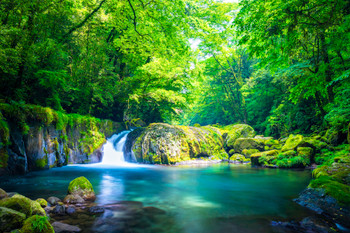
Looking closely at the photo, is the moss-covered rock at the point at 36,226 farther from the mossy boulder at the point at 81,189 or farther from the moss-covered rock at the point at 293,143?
the moss-covered rock at the point at 293,143

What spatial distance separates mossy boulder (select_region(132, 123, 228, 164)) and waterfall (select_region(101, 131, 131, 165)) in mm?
1235

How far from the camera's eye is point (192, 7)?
65.1 ft

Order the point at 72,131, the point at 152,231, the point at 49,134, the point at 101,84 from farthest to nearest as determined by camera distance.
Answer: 1. the point at 101,84
2. the point at 72,131
3. the point at 49,134
4. the point at 152,231

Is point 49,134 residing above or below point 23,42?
below

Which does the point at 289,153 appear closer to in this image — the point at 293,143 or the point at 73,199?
the point at 293,143

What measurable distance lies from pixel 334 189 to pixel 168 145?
971 centimetres

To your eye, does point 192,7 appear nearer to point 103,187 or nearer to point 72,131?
point 72,131

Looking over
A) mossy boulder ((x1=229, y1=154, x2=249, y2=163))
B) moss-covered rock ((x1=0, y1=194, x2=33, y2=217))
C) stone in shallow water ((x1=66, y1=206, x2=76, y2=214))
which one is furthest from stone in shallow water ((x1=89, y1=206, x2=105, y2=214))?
mossy boulder ((x1=229, y1=154, x2=249, y2=163))

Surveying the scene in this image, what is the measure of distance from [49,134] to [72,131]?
195cm

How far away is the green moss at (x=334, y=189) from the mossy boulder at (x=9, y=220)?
539 centimetres

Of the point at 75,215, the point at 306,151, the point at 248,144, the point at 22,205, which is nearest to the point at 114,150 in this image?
the point at 248,144

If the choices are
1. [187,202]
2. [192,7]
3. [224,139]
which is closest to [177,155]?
[224,139]

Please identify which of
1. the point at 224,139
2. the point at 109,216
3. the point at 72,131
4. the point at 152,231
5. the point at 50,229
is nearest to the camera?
the point at 50,229

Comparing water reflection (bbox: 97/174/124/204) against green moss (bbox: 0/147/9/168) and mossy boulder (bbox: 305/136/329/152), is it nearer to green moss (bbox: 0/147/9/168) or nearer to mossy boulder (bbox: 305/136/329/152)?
green moss (bbox: 0/147/9/168)
